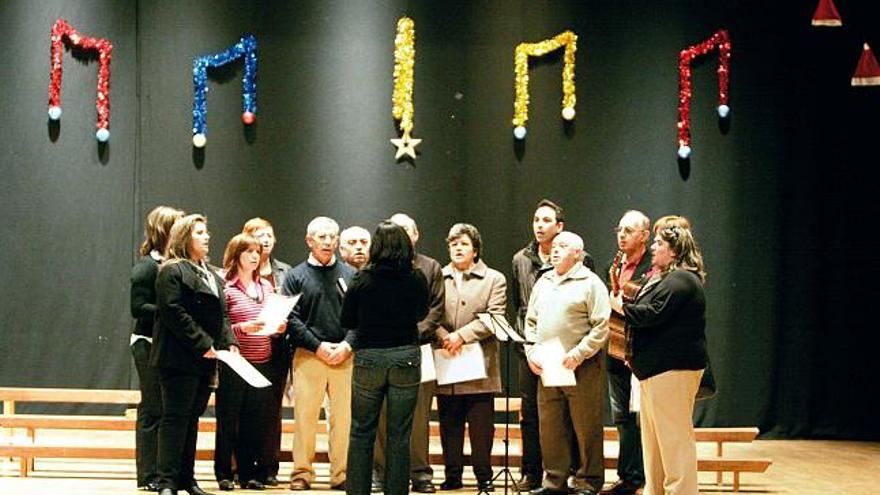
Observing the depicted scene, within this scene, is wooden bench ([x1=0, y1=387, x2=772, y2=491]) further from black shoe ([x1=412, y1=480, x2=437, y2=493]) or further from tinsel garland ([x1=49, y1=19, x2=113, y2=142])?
tinsel garland ([x1=49, y1=19, x2=113, y2=142])

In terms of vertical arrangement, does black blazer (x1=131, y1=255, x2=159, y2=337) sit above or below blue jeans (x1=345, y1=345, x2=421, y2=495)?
above

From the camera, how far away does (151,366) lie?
661cm

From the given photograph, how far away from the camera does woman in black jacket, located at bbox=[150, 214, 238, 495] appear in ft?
20.4

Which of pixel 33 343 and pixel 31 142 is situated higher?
pixel 31 142

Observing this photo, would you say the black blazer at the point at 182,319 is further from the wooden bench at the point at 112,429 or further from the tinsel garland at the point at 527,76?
the tinsel garland at the point at 527,76

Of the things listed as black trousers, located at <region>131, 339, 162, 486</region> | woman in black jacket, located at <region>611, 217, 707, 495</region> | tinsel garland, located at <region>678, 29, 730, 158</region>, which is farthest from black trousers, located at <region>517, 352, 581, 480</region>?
tinsel garland, located at <region>678, 29, 730, 158</region>

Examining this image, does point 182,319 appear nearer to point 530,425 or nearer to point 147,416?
point 147,416

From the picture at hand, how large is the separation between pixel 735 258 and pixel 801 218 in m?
0.59

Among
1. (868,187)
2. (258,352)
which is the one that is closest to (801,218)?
(868,187)

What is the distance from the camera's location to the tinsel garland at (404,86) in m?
9.34

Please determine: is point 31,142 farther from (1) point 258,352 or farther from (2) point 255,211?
(1) point 258,352

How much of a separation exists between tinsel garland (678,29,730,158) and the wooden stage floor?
2.33 meters

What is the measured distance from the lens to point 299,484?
7.02 meters

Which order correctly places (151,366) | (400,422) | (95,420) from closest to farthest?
(400,422) < (151,366) < (95,420)
